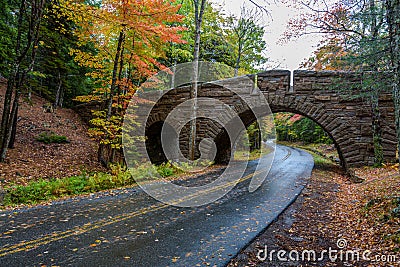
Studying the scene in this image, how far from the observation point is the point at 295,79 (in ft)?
42.7

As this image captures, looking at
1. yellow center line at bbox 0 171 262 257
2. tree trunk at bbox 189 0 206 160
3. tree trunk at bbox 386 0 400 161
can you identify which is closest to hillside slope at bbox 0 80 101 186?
tree trunk at bbox 189 0 206 160

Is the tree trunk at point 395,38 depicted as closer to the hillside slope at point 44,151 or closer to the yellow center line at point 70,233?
the yellow center line at point 70,233

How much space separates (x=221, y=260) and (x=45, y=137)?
13193 mm

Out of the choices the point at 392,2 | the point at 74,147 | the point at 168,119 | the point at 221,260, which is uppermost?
the point at 392,2

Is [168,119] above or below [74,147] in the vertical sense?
above

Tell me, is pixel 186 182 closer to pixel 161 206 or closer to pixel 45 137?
pixel 161 206

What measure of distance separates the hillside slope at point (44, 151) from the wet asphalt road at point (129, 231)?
170 inches

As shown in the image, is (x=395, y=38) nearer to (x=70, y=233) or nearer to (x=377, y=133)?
(x=70, y=233)

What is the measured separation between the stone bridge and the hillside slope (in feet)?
18.0

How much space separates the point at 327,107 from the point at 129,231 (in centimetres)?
1125

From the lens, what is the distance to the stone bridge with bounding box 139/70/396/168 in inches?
452

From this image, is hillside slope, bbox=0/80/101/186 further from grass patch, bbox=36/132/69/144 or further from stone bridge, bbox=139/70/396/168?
stone bridge, bbox=139/70/396/168

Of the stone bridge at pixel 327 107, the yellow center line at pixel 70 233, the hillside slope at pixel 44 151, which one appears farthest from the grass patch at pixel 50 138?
the yellow center line at pixel 70 233

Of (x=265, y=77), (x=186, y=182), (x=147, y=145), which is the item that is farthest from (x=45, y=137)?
(x=265, y=77)
